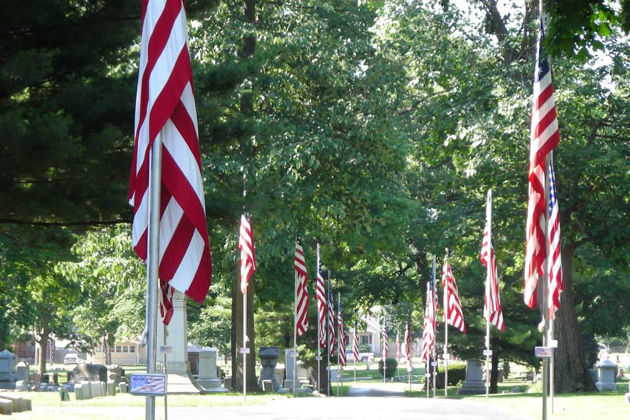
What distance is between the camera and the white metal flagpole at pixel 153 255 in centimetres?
761

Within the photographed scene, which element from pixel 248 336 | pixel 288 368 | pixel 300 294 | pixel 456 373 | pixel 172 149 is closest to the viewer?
pixel 172 149

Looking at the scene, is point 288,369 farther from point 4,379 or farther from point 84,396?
point 84,396

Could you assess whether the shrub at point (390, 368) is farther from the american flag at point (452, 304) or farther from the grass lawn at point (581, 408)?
the grass lawn at point (581, 408)

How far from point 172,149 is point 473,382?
4517 cm

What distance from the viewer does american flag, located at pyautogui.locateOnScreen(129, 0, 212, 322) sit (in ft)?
27.2

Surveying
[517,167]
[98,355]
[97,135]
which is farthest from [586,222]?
[98,355]

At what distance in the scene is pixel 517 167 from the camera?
3100cm

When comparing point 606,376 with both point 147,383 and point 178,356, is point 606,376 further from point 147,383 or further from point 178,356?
point 147,383

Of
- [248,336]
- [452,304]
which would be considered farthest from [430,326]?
[248,336]

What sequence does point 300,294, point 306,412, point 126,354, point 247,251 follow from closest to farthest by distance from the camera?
1. point 306,412
2. point 247,251
3. point 300,294
4. point 126,354

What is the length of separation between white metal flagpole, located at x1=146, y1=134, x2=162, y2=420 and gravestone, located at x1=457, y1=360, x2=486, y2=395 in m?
44.5

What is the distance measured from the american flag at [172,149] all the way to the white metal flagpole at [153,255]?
0.68 ft

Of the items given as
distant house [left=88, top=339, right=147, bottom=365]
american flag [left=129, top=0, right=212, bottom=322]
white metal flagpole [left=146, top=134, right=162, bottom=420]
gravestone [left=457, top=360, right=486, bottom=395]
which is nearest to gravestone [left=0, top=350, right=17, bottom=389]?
gravestone [left=457, top=360, right=486, bottom=395]

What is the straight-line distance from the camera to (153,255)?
784 centimetres
